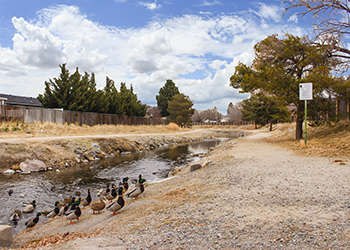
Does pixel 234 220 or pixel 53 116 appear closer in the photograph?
pixel 234 220

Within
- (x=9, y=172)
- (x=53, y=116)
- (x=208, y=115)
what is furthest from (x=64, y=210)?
(x=208, y=115)

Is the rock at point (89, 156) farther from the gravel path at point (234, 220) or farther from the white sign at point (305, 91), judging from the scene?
the white sign at point (305, 91)

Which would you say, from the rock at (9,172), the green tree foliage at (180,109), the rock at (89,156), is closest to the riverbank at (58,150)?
the rock at (89,156)

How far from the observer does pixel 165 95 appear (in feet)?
205

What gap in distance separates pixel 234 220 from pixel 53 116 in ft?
85.8

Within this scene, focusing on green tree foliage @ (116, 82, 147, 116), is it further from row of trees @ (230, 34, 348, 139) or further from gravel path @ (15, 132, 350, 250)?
gravel path @ (15, 132, 350, 250)

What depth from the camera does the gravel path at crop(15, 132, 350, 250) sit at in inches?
122

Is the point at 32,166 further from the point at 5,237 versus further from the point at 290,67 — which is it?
the point at 290,67

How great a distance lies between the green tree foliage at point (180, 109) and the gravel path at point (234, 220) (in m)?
45.5

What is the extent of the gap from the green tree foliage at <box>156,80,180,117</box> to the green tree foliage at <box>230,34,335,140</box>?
4492 cm

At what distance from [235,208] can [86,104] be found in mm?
30328

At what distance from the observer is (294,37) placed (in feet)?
50.4

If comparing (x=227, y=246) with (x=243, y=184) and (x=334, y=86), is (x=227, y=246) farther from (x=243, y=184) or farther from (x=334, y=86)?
(x=334, y=86)

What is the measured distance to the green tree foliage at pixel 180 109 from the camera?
170ft
